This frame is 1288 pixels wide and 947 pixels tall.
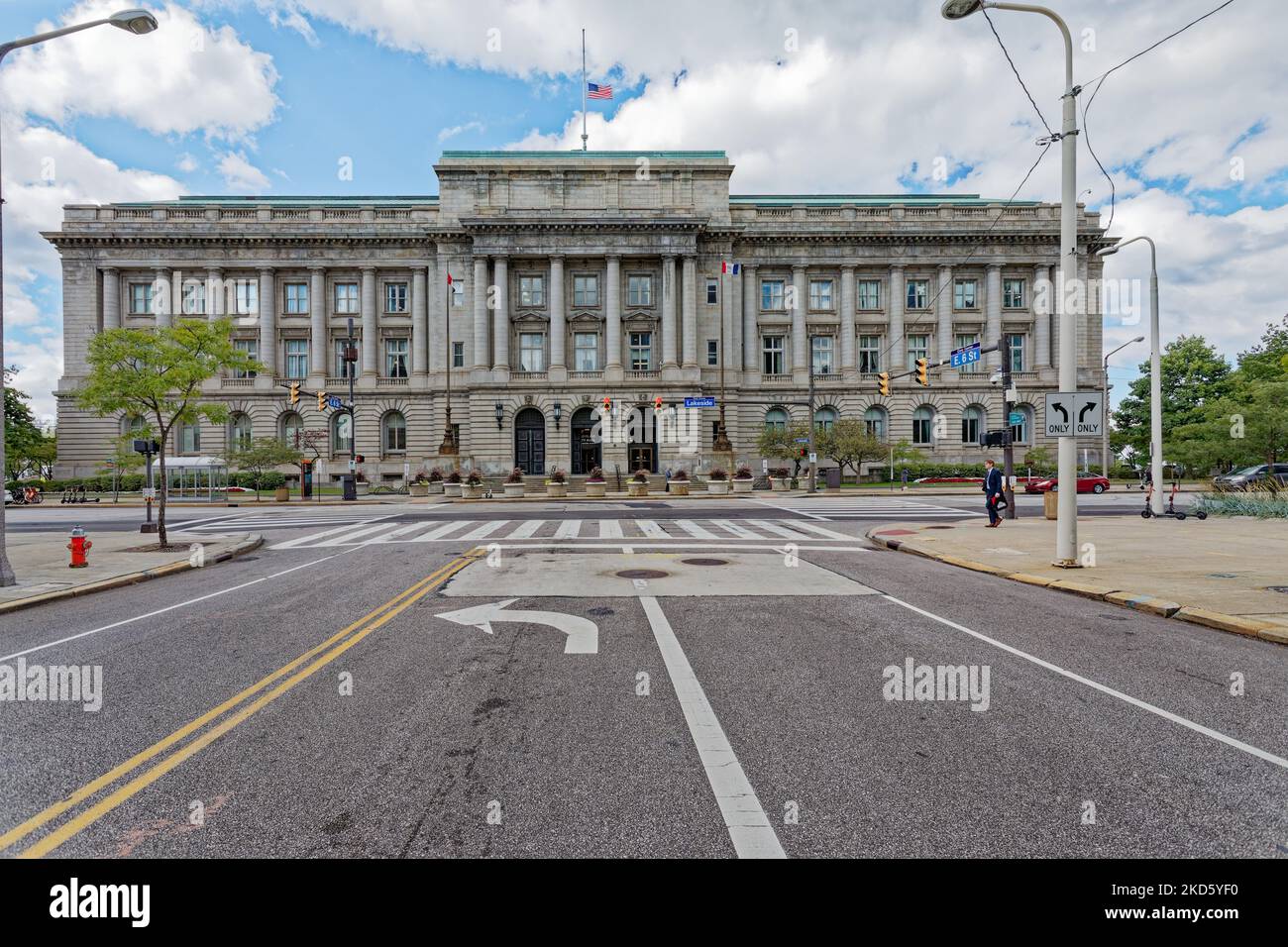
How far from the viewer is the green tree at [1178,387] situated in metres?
66.9

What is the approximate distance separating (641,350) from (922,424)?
25.3 m

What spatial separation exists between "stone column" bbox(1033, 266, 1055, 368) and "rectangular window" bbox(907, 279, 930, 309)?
921cm

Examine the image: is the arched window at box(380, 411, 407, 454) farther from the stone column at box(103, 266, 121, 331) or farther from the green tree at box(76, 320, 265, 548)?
the green tree at box(76, 320, 265, 548)

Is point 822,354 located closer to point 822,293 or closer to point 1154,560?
point 822,293

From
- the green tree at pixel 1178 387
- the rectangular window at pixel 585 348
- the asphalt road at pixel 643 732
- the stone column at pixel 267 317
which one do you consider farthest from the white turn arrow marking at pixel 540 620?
the green tree at pixel 1178 387

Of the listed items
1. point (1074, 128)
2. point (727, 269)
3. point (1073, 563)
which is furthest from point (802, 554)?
point (727, 269)

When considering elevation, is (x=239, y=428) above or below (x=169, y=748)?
above

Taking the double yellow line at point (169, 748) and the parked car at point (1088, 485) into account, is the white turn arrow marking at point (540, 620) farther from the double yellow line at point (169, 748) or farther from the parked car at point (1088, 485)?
the parked car at point (1088, 485)

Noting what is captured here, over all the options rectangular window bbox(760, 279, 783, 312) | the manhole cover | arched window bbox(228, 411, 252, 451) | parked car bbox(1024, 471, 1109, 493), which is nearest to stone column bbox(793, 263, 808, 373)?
rectangular window bbox(760, 279, 783, 312)

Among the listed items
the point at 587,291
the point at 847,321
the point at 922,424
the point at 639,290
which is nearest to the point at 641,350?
the point at 639,290

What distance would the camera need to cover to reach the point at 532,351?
5572cm

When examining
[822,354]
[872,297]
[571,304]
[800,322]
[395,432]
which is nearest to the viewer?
[571,304]

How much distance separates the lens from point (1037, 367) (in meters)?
57.2
